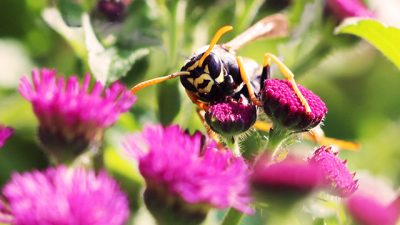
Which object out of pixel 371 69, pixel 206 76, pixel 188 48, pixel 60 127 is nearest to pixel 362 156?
pixel 371 69

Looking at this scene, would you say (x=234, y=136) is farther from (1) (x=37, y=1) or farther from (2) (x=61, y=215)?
(1) (x=37, y=1)

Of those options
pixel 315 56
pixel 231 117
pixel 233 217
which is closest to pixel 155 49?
pixel 315 56

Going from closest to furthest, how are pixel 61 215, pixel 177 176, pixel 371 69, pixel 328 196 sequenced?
pixel 61 215
pixel 177 176
pixel 328 196
pixel 371 69

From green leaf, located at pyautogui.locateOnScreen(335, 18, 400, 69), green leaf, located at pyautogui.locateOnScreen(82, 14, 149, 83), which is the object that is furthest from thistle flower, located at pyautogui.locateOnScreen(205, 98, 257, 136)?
green leaf, located at pyautogui.locateOnScreen(335, 18, 400, 69)

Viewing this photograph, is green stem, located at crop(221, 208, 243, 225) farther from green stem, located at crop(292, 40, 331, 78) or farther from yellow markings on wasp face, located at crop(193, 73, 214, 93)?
green stem, located at crop(292, 40, 331, 78)

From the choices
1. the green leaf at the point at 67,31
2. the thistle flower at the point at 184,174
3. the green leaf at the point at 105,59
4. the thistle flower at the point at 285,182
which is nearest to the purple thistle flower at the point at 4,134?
the thistle flower at the point at 184,174
